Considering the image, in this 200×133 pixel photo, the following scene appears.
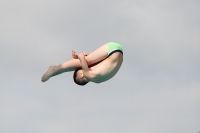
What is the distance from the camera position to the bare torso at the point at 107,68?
14.1 metres

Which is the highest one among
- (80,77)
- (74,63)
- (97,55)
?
(97,55)

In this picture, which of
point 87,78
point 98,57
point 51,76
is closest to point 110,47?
point 98,57

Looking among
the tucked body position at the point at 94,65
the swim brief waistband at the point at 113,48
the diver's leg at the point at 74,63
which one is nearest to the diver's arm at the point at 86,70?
the tucked body position at the point at 94,65

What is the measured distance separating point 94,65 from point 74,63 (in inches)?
36.0

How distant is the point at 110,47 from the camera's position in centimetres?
1448

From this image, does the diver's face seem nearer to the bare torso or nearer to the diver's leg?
the diver's leg

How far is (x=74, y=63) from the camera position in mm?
14180

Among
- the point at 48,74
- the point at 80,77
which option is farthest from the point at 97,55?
the point at 48,74

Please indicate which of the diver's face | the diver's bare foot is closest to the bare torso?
the diver's face

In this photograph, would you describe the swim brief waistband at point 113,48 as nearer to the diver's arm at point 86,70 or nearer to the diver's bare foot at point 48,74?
the diver's arm at point 86,70

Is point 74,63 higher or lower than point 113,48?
Answer: lower

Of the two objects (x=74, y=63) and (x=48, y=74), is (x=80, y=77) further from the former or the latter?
(x=48, y=74)

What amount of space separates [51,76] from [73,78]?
33.9 inches

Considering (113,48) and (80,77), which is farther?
(113,48)
